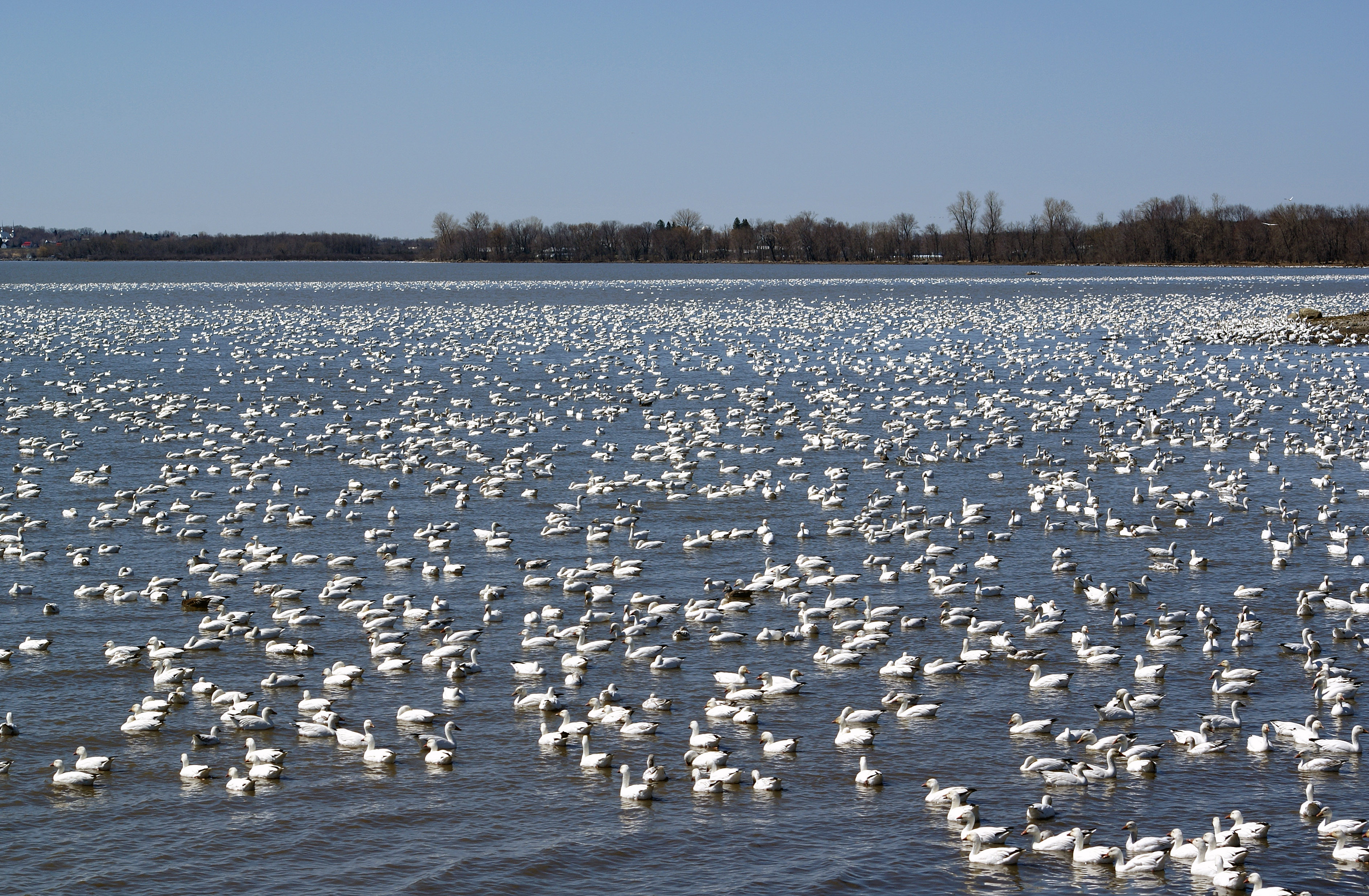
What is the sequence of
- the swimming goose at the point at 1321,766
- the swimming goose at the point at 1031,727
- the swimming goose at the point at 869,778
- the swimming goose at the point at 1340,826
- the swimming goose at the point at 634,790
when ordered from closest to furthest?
the swimming goose at the point at 1340,826 < the swimming goose at the point at 634,790 < the swimming goose at the point at 869,778 < the swimming goose at the point at 1321,766 < the swimming goose at the point at 1031,727

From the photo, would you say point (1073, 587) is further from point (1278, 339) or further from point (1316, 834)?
point (1278, 339)

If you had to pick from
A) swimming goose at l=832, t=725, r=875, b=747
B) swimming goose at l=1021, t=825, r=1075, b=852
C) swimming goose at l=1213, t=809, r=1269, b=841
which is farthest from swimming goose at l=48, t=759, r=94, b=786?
swimming goose at l=1213, t=809, r=1269, b=841

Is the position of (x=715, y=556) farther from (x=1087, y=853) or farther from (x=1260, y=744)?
(x=1087, y=853)

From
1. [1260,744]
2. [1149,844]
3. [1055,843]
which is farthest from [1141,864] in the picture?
[1260,744]

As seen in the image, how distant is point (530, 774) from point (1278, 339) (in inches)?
2779

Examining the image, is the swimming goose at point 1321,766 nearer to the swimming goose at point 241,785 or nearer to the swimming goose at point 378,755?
the swimming goose at point 378,755

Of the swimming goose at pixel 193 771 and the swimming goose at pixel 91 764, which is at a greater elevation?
the swimming goose at pixel 91 764

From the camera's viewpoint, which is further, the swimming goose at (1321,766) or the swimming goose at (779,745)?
the swimming goose at (779,745)

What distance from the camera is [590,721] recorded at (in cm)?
2172

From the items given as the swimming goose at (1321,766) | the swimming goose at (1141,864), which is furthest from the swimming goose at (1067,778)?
the swimming goose at (1321,766)

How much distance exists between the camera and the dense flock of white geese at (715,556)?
20.7 metres

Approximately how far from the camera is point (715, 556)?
31.9m

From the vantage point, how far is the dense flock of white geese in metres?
20.7

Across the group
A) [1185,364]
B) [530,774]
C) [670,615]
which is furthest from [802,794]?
[1185,364]
